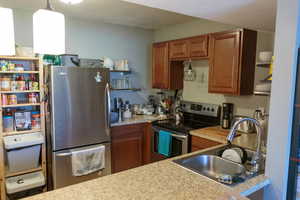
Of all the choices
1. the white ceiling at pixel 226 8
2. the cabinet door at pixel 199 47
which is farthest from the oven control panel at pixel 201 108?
the white ceiling at pixel 226 8

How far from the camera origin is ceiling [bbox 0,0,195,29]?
8.33ft

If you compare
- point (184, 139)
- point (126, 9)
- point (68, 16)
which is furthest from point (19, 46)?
point (184, 139)

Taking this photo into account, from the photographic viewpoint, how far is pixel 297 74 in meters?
1.25

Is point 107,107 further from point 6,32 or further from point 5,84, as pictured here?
point 6,32

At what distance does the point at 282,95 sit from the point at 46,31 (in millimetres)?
1324

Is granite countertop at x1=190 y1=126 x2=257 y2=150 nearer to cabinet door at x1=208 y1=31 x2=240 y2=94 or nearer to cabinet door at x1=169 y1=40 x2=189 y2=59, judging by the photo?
cabinet door at x1=208 y1=31 x2=240 y2=94

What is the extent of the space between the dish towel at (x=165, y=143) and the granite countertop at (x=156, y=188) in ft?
4.75

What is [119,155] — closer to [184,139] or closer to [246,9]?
[184,139]

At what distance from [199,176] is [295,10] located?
3.65ft

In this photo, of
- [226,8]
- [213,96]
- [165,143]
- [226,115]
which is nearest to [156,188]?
[226,8]

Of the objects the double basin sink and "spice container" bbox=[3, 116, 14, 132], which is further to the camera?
"spice container" bbox=[3, 116, 14, 132]

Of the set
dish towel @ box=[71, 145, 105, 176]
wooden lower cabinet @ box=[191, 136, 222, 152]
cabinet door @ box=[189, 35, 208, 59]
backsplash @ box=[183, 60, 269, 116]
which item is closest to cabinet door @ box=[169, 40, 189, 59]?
cabinet door @ box=[189, 35, 208, 59]

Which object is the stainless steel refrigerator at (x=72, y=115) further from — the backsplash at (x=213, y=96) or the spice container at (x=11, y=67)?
the backsplash at (x=213, y=96)

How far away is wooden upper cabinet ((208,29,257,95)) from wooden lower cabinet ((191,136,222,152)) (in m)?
0.65
